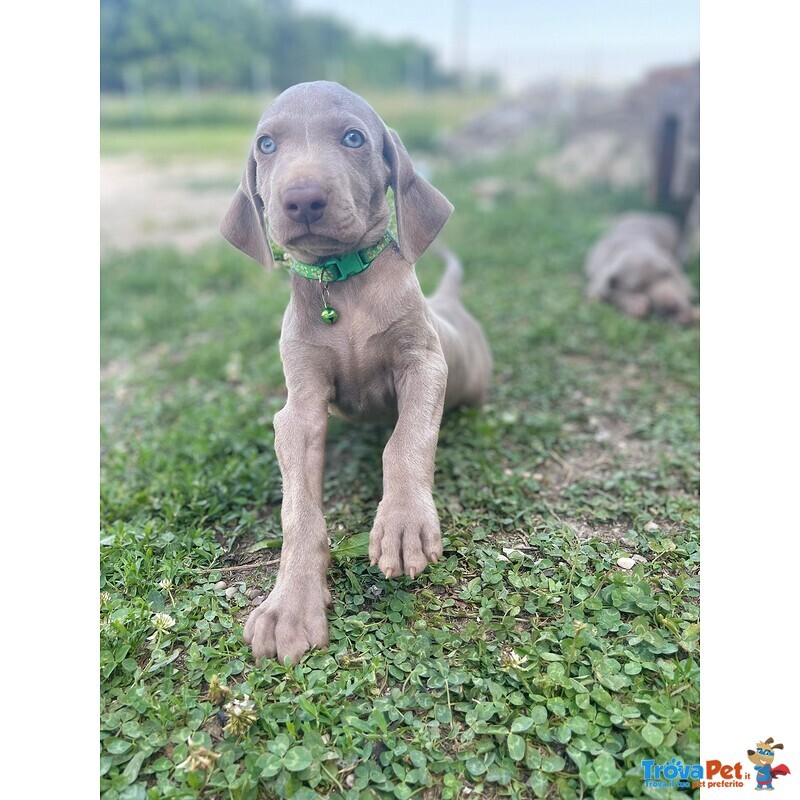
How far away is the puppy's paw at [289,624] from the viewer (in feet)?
7.15

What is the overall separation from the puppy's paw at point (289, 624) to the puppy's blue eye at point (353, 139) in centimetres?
147

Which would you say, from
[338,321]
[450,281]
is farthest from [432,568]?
[450,281]

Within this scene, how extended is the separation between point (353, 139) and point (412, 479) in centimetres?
118

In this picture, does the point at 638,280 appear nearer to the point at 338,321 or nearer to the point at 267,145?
the point at 338,321

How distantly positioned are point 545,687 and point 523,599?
0.40 meters

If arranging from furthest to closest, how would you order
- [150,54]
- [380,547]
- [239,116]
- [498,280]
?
[239,116] → [150,54] → [498,280] → [380,547]

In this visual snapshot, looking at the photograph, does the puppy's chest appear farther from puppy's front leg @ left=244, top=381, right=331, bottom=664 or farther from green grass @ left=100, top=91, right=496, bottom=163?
green grass @ left=100, top=91, right=496, bottom=163

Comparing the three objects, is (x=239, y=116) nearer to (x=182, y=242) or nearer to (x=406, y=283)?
(x=182, y=242)

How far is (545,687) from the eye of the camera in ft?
6.75

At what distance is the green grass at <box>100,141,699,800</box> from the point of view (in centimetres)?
190
